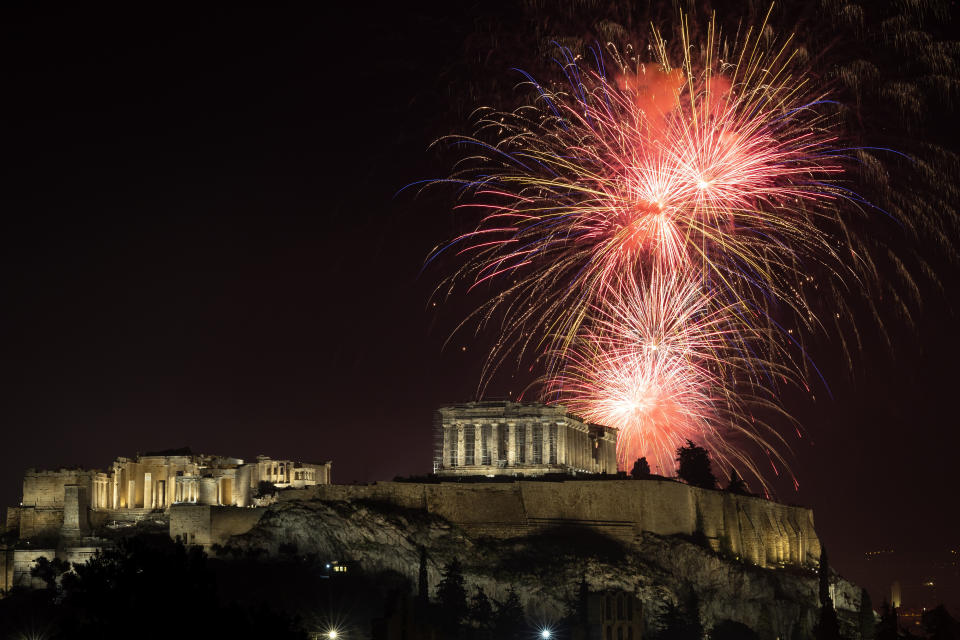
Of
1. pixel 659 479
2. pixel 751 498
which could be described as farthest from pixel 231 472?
pixel 751 498

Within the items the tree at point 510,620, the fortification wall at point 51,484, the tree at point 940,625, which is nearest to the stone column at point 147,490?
the fortification wall at point 51,484

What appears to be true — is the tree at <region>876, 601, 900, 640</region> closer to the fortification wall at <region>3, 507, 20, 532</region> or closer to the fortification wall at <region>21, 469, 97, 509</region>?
the fortification wall at <region>21, 469, 97, 509</region>

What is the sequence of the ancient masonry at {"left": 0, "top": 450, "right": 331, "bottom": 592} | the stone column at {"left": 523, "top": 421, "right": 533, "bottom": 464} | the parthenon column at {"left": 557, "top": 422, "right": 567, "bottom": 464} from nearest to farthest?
the ancient masonry at {"left": 0, "top": 450, "right": 331, "bottom": 592} < the parthenon column at {"left": 557, "top": 422, "right": 567, "bottom": 464} < the stone column at {"left": 523, "top": 421, "right": 533, "bottom": 464}

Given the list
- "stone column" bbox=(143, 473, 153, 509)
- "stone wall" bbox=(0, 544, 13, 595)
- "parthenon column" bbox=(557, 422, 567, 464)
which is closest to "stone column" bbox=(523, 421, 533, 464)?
"parthenon column" bbox=(557, 422, 567, 464)

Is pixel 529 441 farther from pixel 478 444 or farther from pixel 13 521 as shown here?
pixel 13 521

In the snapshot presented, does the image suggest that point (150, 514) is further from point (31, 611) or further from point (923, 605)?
point (923, 605)

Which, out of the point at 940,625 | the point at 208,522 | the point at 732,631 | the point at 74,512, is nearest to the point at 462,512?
the point at 208,522
